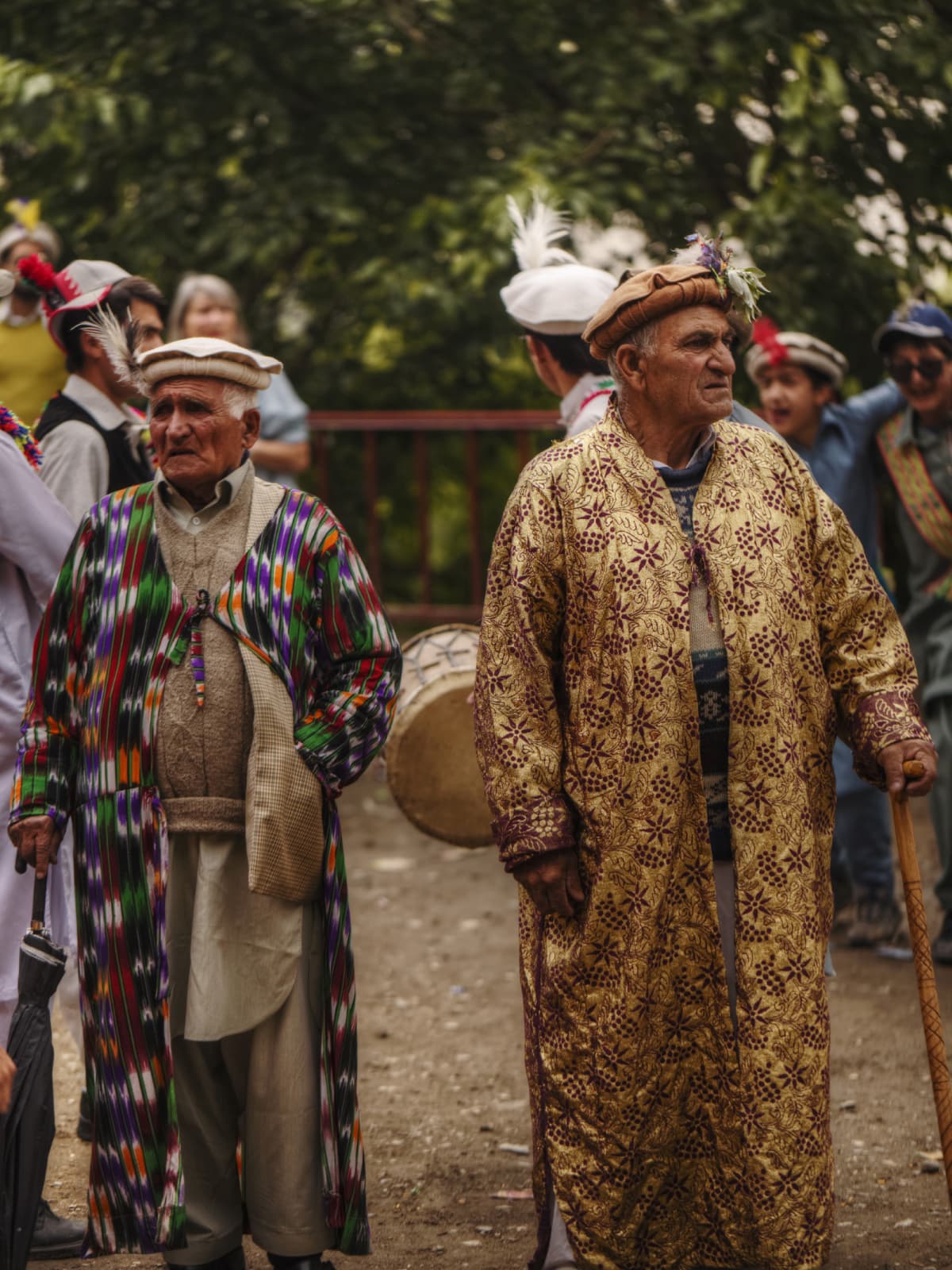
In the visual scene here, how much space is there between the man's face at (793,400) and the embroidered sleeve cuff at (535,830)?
310 cm

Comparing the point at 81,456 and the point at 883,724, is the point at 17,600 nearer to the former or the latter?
the point at 81,456

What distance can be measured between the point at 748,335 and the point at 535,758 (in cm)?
120

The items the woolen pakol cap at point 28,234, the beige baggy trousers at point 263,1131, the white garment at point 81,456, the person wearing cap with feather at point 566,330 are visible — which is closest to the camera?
the beige baggy trousers at point 263,1131

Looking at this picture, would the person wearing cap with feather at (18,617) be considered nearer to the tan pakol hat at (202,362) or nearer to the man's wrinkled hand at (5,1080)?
the tan pakol hat at (202,362)

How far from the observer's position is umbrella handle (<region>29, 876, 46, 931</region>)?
3.61 m

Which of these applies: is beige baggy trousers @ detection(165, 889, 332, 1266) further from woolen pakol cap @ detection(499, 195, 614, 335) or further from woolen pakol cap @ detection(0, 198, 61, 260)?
woolen pakol cap @ detection(0, 198, 61, 260)

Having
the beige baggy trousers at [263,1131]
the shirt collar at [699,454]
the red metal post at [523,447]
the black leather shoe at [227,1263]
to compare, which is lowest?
the red metal post at [523,447]

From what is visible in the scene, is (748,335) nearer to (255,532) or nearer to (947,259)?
(255,532)

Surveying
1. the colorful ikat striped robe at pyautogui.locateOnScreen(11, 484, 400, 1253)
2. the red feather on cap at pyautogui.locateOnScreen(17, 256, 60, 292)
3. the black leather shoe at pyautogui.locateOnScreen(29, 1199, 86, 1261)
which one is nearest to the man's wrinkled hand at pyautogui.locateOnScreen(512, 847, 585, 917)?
the colorful ikat striped robe at pyautogui.locateOnScreen(11, 484, 400, 1253)

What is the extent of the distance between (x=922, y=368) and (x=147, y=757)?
10.9 ft

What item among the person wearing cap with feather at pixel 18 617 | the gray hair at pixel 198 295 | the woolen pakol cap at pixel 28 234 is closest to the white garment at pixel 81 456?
the person wearing cap with feather at pixel 18 617

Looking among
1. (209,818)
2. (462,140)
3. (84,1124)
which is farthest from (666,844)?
(462,140)

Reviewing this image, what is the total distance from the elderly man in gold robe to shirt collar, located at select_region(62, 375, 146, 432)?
1.51 meters

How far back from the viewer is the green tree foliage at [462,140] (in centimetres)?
775
